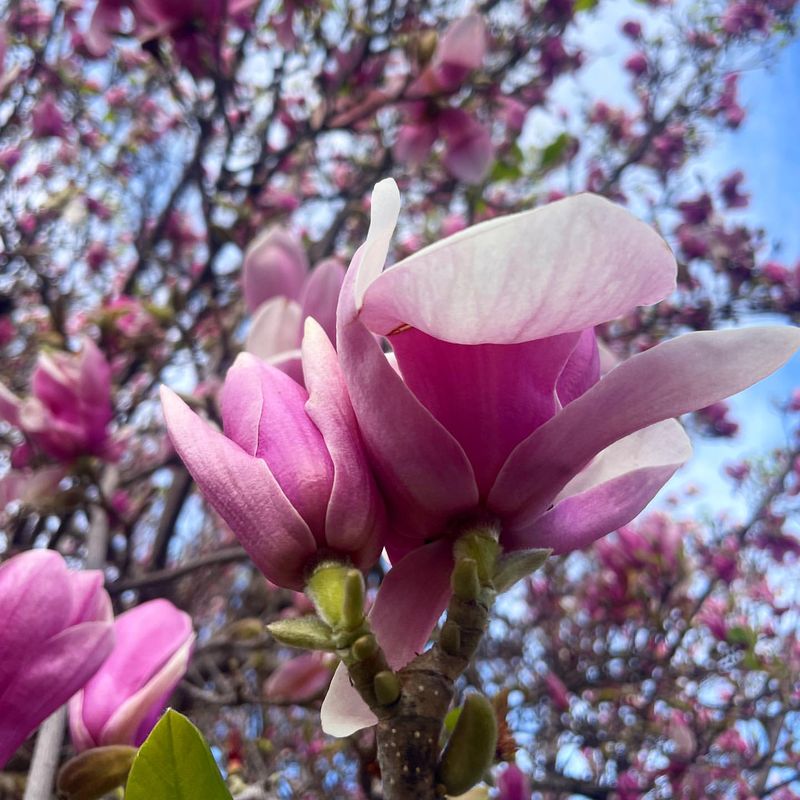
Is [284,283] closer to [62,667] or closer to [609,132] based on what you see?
[62,667]

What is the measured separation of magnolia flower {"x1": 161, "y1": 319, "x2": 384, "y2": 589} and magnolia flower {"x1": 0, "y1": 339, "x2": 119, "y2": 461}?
799mm

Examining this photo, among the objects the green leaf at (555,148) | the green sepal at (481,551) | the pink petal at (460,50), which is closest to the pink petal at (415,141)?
the pink petal at (460,50)

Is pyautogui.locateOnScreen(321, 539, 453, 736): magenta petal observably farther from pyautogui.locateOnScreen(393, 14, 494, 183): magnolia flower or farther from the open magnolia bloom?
pyautogui.locateOnScreen(393, 14, 494, 183): magnolia flower

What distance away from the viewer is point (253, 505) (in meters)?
0.35

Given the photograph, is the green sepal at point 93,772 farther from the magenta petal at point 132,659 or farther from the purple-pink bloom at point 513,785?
the purple-pink bloom at point 513,785

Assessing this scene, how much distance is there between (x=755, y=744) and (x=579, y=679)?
650mm

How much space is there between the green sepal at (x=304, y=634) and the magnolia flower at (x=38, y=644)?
0.23 m

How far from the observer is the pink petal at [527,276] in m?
0.29

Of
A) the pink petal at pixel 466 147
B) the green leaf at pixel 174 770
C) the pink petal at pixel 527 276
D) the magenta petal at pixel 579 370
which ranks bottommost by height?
the pink petal at pixel 466 147

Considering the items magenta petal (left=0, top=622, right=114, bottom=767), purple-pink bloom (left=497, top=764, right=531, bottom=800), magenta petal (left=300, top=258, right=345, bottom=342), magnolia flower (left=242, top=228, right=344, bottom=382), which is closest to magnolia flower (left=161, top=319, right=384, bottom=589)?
magnolia flower (left=242, top=228, right=344, bottom=382)

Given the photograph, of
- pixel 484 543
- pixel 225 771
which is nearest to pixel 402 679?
pixel 484 543

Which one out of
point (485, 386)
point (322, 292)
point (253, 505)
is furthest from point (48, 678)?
point (322, 292)

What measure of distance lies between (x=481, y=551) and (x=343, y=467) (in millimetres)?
73

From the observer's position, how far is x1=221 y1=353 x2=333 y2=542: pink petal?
0.36 m
